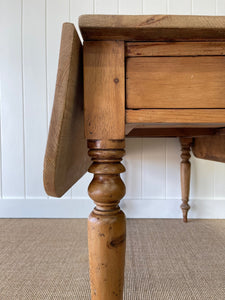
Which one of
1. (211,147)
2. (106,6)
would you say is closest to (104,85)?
(211,147)

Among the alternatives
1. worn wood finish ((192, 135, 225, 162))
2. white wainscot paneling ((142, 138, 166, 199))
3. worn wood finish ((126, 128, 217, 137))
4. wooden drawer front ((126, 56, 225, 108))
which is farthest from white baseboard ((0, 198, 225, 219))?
wooden drawer front ((126, 56, 225, 108))

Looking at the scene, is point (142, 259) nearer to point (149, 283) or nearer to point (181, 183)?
point (149, 283)

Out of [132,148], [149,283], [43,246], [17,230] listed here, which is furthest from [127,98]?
[17,230]

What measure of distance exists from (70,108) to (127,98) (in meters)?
0.14

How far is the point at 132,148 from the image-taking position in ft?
5.40

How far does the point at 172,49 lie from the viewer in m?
0.54

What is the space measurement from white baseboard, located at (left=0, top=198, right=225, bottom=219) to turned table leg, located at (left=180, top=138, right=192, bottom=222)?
0.41 feet

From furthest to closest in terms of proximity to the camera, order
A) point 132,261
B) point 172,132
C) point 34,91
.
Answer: point 34,91
point 172,132
point 132,261

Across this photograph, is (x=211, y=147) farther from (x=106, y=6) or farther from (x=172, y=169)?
(x=106, y=6)

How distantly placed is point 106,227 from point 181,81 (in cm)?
37

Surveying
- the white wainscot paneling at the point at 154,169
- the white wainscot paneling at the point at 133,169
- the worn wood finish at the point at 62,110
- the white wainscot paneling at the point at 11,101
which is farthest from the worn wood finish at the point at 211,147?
the white wainscot paneling at the point at 11,101

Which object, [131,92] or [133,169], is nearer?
[131,92]

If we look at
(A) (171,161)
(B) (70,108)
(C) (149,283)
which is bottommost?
(C) (149,283)

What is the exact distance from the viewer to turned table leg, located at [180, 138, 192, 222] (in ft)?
4.92
